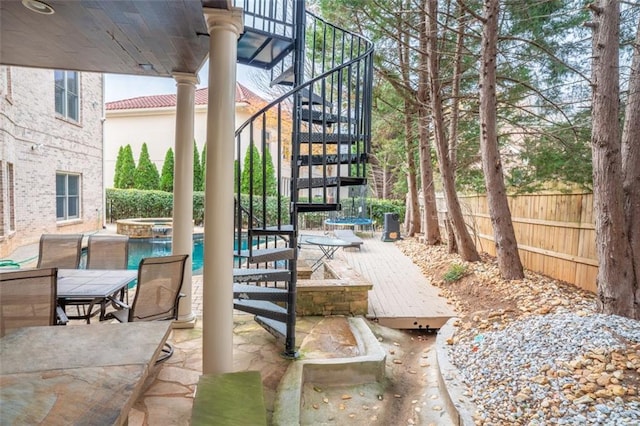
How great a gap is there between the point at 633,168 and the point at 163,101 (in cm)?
1584

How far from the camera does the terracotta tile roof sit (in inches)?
547

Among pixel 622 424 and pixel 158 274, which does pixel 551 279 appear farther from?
pixel 158 274

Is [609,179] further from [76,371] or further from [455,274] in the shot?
[76,371]

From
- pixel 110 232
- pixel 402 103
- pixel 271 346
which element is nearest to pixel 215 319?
pixel 271 346

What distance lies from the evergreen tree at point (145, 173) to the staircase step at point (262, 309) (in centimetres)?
1179

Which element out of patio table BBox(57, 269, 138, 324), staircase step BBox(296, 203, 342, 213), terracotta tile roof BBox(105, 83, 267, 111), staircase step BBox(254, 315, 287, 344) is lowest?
staircase step BBox(254, 315, 287, 344)

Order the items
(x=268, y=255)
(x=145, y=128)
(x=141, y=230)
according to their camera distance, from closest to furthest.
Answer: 1. (x=268, y=255)
2. (x=141, y=230)
3. (x=145, y=128)

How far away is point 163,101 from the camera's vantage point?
49.1 ft

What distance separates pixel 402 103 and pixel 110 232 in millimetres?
8913

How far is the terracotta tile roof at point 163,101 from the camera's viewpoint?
13883 mm

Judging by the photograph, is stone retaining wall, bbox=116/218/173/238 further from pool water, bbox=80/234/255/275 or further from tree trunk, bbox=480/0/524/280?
tree trunk, bbox=480/0/524/280

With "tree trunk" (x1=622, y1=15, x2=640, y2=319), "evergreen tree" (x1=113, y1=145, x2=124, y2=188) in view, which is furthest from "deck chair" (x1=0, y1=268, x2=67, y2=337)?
"evergreen tree" (x1=113, y1=145, x2=124, y2=188)

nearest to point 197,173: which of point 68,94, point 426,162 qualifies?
point 68,94

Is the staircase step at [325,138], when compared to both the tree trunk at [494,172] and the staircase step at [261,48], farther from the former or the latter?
the tree trunk at [494,172]
